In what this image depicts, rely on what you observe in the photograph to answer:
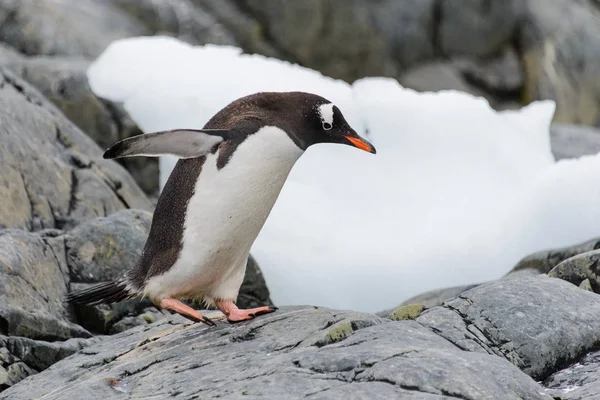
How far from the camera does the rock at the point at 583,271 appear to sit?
158 inches

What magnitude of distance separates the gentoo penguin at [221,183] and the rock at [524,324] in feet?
→ 2.49

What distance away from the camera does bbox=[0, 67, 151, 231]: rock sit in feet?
16.2

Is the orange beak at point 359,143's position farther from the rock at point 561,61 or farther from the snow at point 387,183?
the rock at point 561,61

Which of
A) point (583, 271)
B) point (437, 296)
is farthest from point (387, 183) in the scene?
point (583, 271)

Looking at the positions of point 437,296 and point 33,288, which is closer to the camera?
point 33,288

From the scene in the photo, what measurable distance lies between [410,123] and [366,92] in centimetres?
42

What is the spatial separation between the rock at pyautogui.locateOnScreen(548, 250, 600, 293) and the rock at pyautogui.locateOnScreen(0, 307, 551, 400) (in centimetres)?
113

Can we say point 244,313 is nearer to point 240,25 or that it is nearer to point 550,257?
point 550,257

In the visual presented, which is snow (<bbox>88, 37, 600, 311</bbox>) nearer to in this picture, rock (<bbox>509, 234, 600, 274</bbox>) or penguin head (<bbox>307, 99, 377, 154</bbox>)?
rock (<bbox>509, 234, 600, 274</bbox>)

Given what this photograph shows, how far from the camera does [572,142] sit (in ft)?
26.3

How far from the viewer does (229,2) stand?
33.2 ft

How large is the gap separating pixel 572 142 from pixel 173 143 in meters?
5.16

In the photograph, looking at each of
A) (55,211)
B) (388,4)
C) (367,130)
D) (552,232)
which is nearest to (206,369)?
(55,211)

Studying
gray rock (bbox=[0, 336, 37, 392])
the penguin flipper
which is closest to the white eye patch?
the penguin flipper
